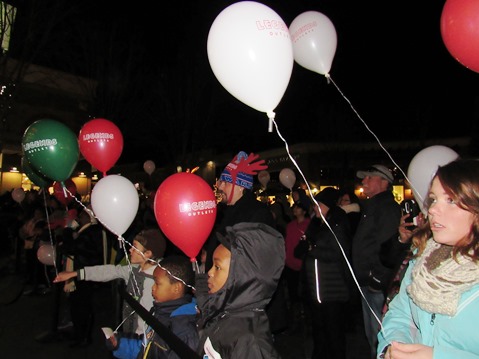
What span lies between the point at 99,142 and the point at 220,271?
377 centimetres

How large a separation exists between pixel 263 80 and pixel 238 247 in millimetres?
1280

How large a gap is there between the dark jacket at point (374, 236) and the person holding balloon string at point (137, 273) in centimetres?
188

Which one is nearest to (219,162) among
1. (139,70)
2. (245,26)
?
(139,70)

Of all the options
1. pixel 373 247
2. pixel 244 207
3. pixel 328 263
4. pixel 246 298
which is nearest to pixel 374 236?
pixel 373 247

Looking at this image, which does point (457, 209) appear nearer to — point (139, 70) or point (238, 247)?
point (238, 247)

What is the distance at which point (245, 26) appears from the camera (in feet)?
8.93

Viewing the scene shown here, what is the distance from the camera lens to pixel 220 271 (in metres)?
2.11

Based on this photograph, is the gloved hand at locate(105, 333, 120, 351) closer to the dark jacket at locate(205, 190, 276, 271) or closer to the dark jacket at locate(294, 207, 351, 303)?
the dark jacket at locate(205, 190, 276, 271)

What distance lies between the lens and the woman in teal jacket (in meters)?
1.40

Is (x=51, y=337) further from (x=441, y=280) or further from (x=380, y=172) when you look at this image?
(x=441, y=280)

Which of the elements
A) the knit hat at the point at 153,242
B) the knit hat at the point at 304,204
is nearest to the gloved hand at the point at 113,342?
the knit hat at the point at 153,242

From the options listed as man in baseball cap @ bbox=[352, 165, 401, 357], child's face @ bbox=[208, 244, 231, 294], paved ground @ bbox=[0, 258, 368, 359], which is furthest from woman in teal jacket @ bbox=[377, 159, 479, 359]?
paved ground @ bbox=[0, 258, 368, 359]

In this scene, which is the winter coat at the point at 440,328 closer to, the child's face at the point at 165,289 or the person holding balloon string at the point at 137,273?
the child's face at the point at 165,289

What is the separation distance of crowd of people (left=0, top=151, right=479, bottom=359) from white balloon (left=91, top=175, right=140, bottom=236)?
57 centimetres
